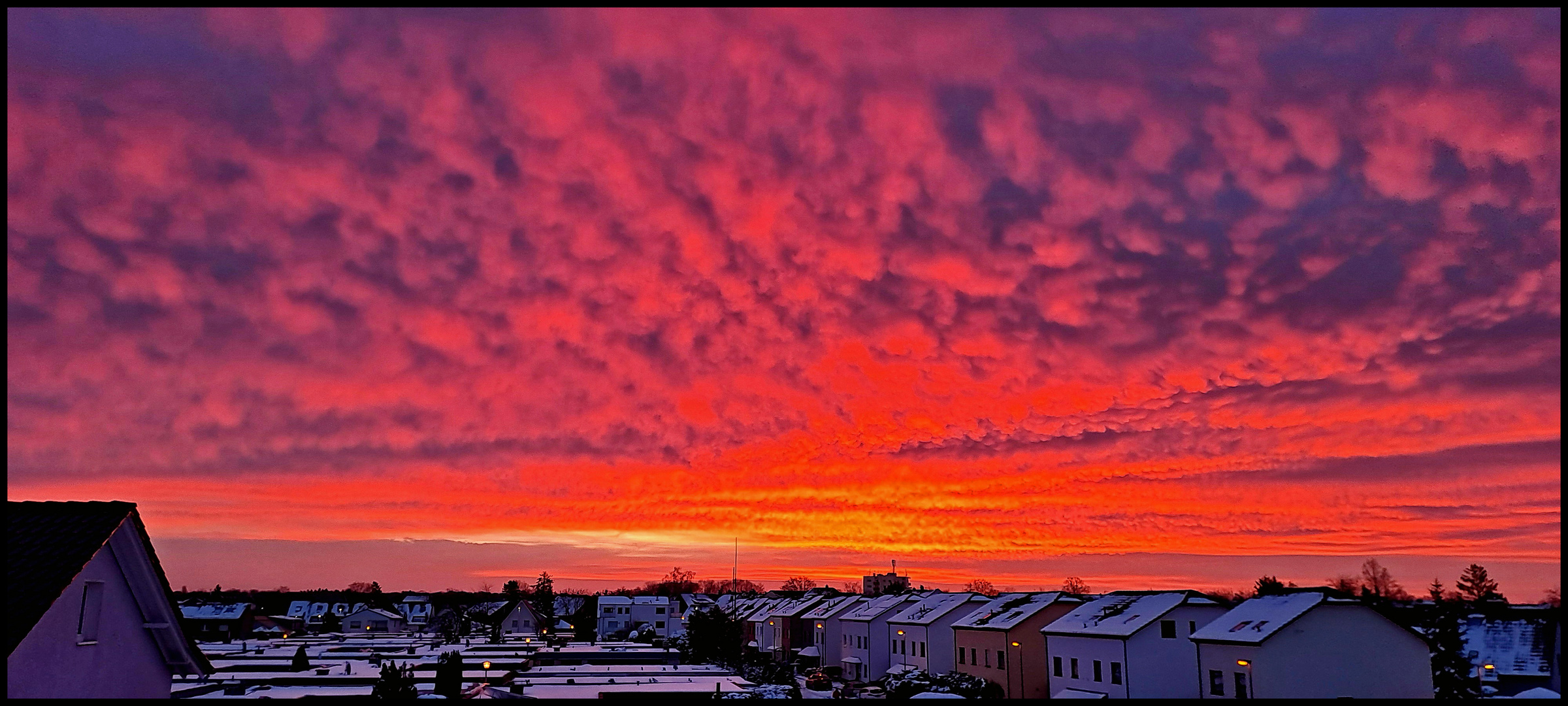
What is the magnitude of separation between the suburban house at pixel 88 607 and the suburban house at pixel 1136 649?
44306mm

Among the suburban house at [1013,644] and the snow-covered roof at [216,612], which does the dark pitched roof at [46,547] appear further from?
the snow-covered roof at [216,612]

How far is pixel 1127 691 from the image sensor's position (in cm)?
4822

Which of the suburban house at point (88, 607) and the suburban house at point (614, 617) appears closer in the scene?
the suburban house at point (88, 607)

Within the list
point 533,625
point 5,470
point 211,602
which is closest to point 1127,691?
point 5,470

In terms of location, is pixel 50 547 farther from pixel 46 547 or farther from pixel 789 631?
pixel 789 631

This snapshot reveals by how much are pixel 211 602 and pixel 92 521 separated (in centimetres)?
14269

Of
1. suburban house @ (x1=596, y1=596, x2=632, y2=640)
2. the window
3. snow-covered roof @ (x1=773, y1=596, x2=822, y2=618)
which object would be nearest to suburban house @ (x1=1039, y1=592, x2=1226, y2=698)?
snow-covered roof @ (x1=773, y1=596, x2=822, y2=618)

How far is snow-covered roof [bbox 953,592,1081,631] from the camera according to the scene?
60344 mm

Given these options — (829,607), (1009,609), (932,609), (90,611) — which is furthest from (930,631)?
(90,611)

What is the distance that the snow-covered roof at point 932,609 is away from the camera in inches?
2712

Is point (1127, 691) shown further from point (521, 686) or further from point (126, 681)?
point (126, 681)

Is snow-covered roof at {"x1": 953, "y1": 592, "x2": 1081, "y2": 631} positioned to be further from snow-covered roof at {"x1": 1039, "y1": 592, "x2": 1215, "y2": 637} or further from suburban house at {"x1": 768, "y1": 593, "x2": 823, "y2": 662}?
suburban house at {"x1": 768, "y1": 593, "x2": 823, "y2": 662}

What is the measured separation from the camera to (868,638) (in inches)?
3049

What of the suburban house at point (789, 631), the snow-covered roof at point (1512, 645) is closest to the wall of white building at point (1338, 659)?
the snow-covered roof at point (1512, 645)
